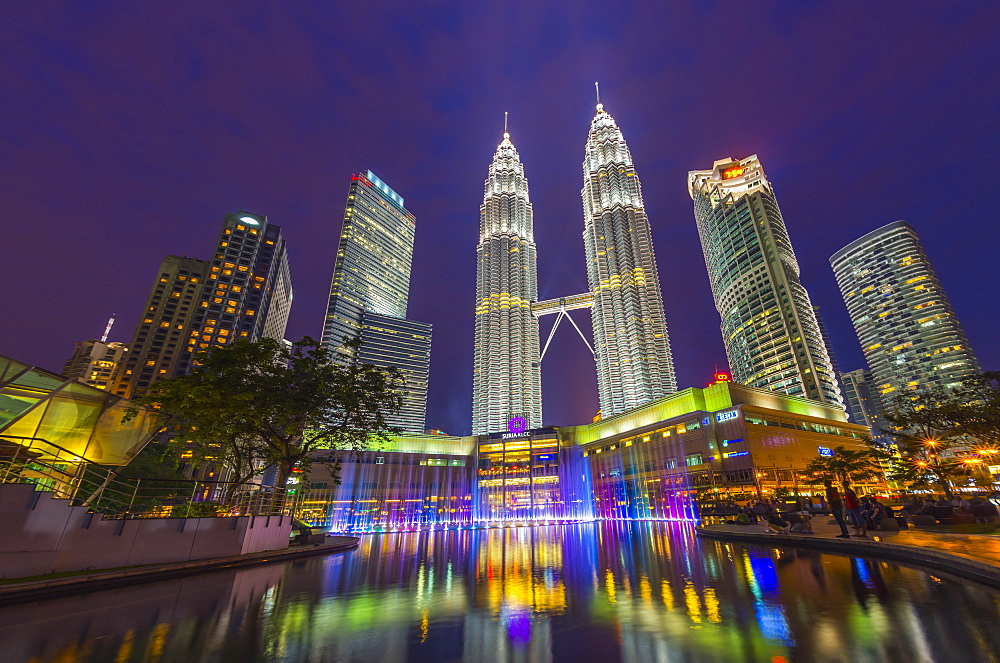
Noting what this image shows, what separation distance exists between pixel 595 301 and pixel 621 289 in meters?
10.3

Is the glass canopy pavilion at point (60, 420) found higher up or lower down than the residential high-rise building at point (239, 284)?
lower down

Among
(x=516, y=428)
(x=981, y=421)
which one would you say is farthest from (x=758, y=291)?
(x=981, y=421)

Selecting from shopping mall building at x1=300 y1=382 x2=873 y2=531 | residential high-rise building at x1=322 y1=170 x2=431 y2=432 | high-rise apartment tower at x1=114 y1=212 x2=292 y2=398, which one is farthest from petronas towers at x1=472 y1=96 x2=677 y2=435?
high-rise apartment tower at x1=114 y1=212 x2=292 y2=398

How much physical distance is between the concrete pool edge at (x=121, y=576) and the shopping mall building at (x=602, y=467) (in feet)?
123

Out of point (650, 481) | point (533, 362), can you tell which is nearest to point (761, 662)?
point (650, 481)

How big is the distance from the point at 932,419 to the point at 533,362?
413 feet

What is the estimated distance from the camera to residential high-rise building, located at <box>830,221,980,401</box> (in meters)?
153

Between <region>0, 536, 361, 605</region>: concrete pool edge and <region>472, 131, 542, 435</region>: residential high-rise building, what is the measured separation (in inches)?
4698

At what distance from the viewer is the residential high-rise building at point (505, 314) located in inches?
5773

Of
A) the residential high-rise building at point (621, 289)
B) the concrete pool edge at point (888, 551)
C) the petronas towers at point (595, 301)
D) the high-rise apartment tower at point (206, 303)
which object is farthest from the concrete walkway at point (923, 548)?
the high-rise apartment tower at point (206, 303)

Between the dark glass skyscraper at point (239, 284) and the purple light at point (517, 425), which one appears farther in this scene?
the purple light at point (517, 425)

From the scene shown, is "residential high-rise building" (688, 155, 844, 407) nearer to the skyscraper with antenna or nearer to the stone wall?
the stone wall

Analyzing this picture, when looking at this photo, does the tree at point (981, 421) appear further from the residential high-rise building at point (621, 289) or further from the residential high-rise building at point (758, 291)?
the residential high-rise building at point (758, 291)

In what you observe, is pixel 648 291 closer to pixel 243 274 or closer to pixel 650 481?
pixel 650 481
